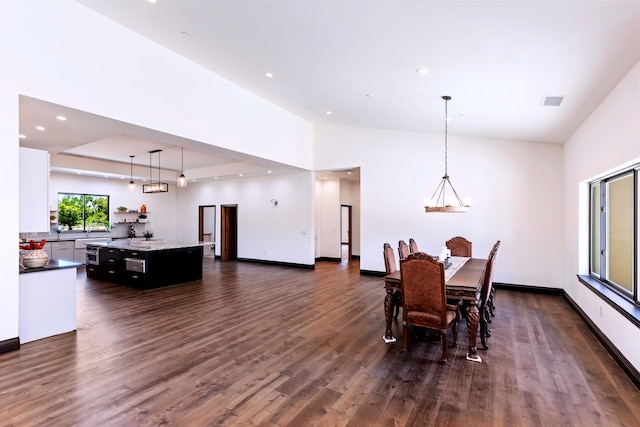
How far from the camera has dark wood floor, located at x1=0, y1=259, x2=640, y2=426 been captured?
7.80 ft

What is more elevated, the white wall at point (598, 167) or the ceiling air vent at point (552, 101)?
the ceiling air vent at point (552, 101)

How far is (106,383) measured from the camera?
2793 millimetres

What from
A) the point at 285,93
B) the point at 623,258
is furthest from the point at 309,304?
the point at 623,258

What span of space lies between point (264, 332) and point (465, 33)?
3962 millimetres

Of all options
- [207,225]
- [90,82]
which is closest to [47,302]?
[90,82]

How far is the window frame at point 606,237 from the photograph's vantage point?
3291 millimetres

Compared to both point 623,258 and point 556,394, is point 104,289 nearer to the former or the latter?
point 556,394

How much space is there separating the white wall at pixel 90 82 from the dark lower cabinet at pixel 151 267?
112 inches

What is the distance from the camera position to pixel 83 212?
32.3ft

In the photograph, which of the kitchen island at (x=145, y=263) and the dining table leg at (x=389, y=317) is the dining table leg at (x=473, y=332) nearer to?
the dining table leg at (x=389, y=317)

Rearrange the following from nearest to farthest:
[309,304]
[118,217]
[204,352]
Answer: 1. [204,352]
2. [309,304]
3. [118,217]

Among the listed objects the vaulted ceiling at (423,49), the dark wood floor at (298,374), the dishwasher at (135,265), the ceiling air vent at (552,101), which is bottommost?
the dark wood floor at (298,374)

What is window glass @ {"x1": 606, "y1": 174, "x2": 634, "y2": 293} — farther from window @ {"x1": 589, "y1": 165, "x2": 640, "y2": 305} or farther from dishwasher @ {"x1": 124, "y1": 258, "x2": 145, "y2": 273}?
dishwasher @ {"x1": 124, "y1": 258, "x2": 145, "y2": 273}

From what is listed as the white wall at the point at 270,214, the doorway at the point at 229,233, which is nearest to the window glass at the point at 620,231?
the white wall at the point at 270,214
